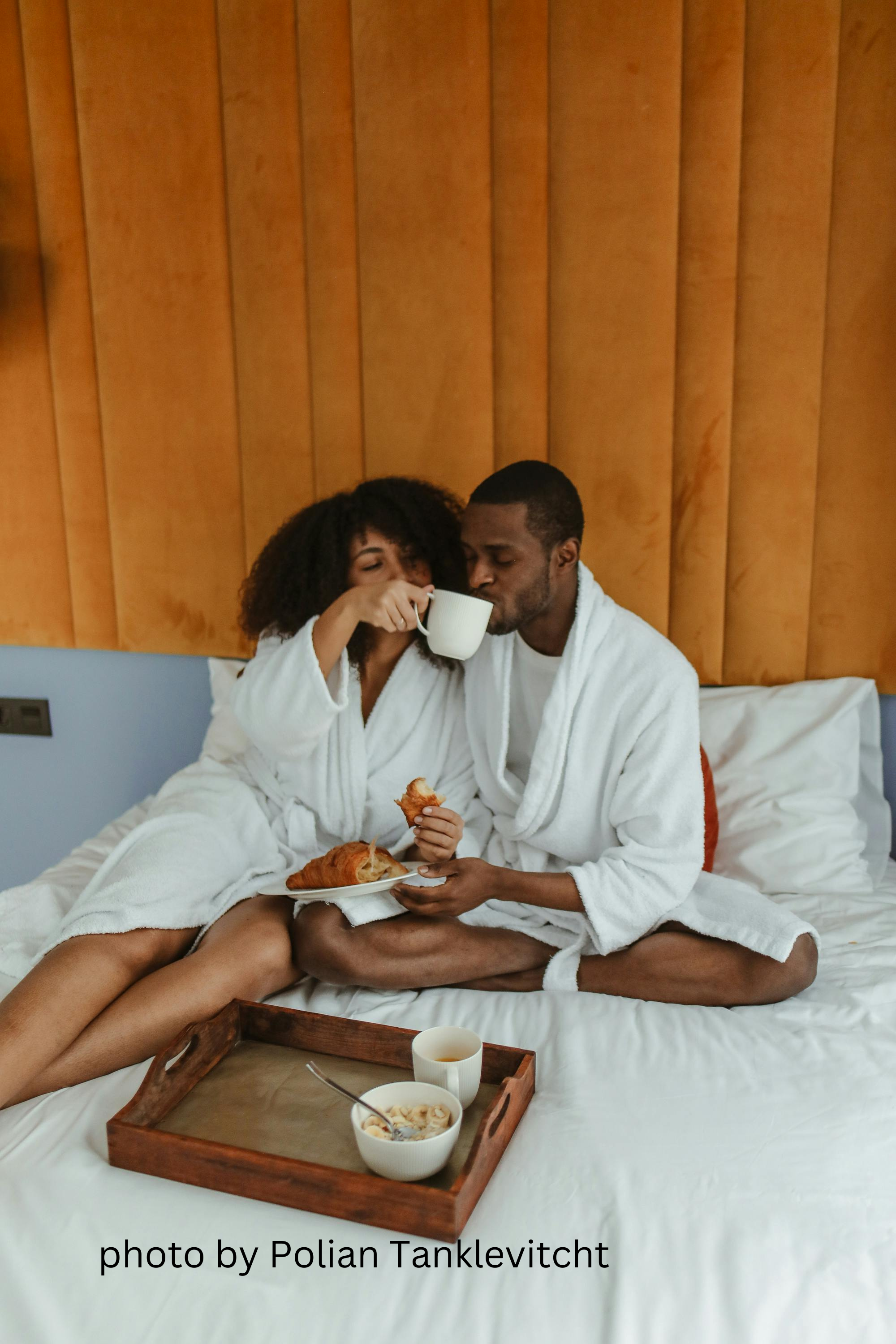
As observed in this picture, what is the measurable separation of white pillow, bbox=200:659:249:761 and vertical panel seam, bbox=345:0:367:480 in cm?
52

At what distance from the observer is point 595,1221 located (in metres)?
0.97

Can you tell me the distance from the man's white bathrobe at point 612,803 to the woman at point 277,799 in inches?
5.1

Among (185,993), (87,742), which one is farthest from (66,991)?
(87,742)

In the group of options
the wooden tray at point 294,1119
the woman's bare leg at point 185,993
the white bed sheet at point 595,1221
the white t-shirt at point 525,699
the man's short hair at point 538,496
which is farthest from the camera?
the white t-shirt at point 525,699

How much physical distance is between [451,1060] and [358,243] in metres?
1.62

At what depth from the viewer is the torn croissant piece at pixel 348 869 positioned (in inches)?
54.8

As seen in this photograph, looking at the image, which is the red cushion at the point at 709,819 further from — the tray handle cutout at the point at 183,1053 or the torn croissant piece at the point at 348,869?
the tray handle cutout at the point at 183,1053

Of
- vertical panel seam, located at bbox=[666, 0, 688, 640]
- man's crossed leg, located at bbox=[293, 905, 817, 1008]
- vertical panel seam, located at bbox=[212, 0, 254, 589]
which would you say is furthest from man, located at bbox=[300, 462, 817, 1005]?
vertical panel seam, located at bbox=[212, 0, 254, 589]

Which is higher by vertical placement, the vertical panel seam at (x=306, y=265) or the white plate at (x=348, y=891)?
the vertical panel seam at (x=306, y=265)

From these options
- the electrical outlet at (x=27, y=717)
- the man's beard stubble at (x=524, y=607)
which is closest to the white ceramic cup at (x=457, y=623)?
the man's beard stubble at (x=524, y=607)

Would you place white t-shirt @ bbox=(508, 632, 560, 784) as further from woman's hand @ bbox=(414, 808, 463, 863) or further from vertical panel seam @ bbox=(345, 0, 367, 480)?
vertical panel seam @ bbox=(345, 0, 367, 480)

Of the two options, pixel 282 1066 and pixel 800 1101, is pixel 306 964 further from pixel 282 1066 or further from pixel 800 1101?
pixel 800 1101

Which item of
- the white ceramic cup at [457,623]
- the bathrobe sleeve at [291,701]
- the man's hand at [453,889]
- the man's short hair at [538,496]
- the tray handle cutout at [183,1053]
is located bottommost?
the tray handle cutout at [183,1053]

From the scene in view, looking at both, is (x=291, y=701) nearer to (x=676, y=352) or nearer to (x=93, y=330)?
(x=676, y=352)
